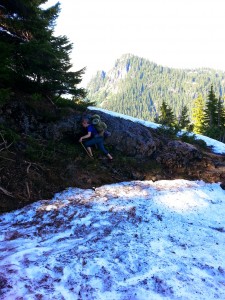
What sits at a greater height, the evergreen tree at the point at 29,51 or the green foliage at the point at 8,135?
the evergreen tree at the point at 29,51

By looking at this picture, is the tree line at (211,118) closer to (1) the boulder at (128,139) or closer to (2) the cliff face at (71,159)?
(2) the cliff face at (71,159)

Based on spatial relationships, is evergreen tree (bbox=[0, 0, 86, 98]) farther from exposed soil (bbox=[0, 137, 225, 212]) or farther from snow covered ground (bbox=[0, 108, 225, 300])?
snow covered ground (bbox=[0, 108, 225, 300])

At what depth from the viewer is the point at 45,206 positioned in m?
7.54

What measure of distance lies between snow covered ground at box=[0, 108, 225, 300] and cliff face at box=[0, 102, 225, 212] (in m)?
0.78

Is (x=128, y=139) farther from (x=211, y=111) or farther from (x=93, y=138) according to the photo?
(x=211, y=111)

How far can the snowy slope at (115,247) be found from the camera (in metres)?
4.27

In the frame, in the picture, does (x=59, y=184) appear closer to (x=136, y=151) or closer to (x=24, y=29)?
(x=136, y=151)

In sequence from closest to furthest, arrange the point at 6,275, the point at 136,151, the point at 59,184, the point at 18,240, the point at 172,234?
1. the point at 6,275
2. the point at 18,240
3. the point at 172,234
4. the point at 59,184
5. the point at 136,151

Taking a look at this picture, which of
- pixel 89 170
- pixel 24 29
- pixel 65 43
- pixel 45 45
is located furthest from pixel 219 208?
pixel 65 43

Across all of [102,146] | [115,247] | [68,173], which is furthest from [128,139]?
[115,247]

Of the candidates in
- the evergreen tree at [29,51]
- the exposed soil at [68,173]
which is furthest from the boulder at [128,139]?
the evergreen tree at [29,51]

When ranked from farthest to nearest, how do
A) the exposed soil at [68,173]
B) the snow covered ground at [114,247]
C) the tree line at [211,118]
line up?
the tree line at [211,118] → the exposed soil at [68,173] → the snow covered ground at [114,247]

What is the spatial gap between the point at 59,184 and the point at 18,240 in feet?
11.1

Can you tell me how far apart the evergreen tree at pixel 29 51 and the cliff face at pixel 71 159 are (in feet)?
4.69
